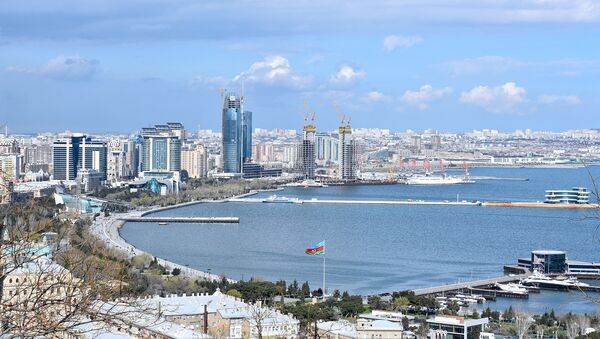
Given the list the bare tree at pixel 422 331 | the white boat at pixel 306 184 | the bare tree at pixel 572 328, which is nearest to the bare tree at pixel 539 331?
the bare tree at pixel 572 328

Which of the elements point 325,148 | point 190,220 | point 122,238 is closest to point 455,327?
point 122,238

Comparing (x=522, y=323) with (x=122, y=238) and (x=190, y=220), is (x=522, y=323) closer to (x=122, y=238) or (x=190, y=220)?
(x=122, y=238)

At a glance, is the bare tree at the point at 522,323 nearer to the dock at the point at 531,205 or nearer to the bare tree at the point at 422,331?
the bare tree at the point at 422,331

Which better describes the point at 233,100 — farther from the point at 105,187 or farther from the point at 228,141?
the point at 105,187

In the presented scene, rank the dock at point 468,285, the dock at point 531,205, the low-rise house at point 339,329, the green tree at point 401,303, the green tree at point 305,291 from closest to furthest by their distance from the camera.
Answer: the low-rise house at point 339,329 → the green tree at point 401,303 → the green tree at point 305,291 → the dock at point 468,285 → the dock at point 531,205

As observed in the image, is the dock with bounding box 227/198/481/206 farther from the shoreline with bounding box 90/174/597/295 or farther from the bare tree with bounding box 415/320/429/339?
the bare tree with bounding box 415/320/429/339
